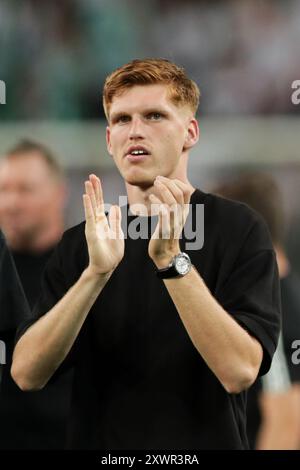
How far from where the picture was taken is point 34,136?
85.1 inches

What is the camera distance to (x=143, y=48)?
96.7 inches

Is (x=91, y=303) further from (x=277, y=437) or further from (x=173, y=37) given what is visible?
(x=173, y=37)

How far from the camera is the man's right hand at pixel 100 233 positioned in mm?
1133

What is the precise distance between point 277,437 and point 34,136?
105cm

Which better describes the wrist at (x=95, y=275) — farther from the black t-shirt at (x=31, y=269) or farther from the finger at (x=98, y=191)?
the black t-shirt at (x=31, y=269)

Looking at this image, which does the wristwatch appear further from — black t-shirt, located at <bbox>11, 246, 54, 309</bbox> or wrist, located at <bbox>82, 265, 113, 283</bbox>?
black t-shirt, located at <bbox>11, 246, 54, 309</bbox>

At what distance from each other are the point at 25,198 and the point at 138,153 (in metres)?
0.83

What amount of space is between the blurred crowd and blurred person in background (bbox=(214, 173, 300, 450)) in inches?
20.4

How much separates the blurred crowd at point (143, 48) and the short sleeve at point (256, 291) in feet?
3.87

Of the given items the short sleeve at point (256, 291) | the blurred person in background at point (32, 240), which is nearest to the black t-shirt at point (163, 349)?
the short sleeve at point (256, 291)

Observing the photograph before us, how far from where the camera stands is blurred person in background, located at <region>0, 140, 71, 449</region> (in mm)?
1627
